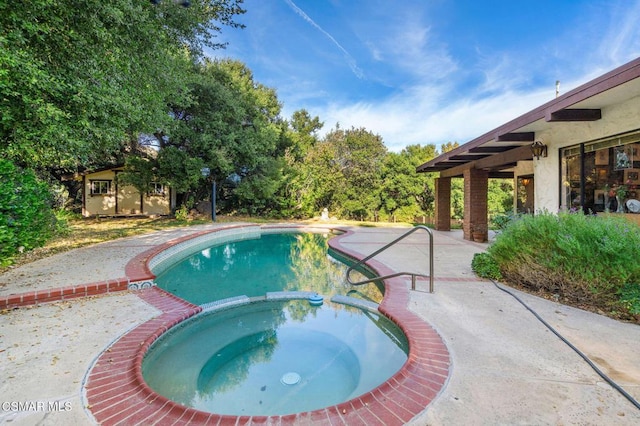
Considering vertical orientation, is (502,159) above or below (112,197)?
above

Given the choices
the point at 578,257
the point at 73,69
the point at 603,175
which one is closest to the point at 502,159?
the point at 603,175

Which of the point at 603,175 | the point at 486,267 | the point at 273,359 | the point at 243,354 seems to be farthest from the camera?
the point at 603,175

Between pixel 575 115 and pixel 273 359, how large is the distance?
6.07m

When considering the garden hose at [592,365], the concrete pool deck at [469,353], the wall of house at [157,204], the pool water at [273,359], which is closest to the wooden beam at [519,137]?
the concrete pool deck at [469,353]

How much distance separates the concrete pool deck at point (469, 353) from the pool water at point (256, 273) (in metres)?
1.16

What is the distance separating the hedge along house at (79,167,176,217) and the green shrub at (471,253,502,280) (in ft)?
55.7

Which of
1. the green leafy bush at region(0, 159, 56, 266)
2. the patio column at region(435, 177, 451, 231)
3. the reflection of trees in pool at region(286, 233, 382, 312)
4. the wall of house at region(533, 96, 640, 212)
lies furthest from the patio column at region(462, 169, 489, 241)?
the green leafy bush at region(0, 159, 56, 266)

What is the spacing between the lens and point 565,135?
6.27 m

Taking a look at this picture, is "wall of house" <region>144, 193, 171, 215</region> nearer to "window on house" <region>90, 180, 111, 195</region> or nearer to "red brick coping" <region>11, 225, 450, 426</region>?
"window on house" <region>90, 180, 111, 195</region>

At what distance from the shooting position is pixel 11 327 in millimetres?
3441

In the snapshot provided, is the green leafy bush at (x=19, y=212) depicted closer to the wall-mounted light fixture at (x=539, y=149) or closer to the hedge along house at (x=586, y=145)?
the hedge along house at (x=586, y=145)

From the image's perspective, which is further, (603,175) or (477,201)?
(477,201)

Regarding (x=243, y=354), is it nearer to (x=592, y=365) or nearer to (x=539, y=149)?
(x=592, y=365)

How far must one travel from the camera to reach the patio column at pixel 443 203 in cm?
1320
